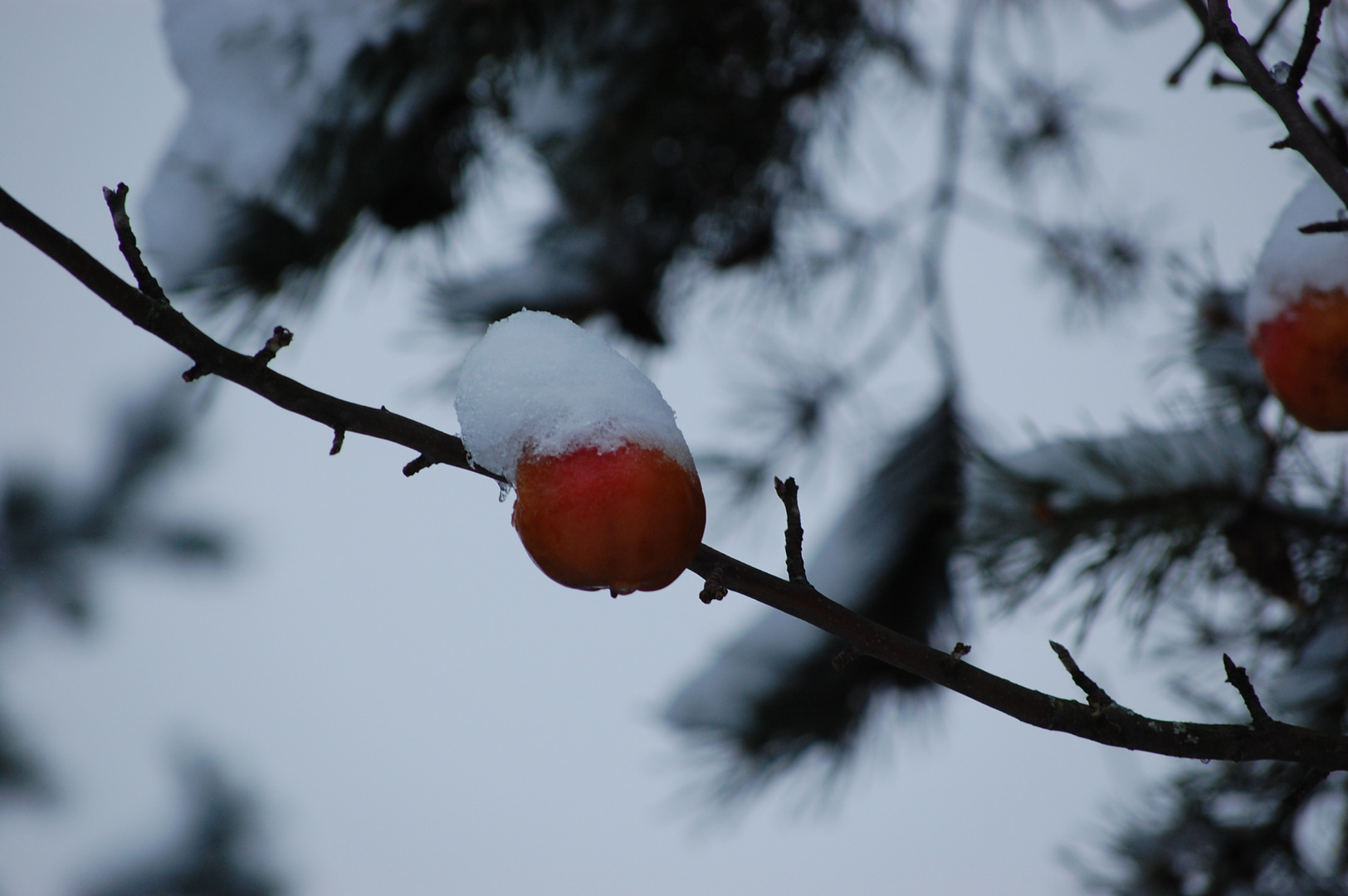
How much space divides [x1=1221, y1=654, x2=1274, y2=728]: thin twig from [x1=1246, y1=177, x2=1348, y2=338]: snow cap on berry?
0.29m

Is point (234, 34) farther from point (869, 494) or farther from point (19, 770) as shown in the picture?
point (19, 770)

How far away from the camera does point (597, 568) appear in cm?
45

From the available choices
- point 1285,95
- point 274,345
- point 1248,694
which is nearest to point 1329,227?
point 1285,95

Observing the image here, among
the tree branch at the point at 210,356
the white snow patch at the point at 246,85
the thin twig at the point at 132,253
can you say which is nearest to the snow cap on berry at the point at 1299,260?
the tree branch at the point at 210,356

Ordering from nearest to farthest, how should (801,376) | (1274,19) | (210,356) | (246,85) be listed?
(210,356) → (1274,19) → (246,85) → (801,376)

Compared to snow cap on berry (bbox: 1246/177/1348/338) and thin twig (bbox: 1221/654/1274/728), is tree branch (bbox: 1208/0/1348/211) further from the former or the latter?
thin twig (bbox: 1221/654/1274/728)

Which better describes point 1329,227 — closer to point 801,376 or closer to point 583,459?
point 583,459

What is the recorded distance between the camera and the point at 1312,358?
599 millimetres

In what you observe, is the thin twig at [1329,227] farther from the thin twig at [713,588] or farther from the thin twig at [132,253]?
the thin twig at [132,253]

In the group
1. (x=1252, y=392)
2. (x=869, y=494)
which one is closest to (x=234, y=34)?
(x=869, y=494)

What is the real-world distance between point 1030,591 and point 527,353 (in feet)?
1.97

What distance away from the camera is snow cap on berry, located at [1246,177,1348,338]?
23.8 inches

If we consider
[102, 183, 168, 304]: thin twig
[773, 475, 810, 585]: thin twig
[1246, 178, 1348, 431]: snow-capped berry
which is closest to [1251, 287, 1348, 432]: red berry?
[1246, 178, 1348, 431]: snow-capped berry

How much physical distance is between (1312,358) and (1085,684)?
317 mm
